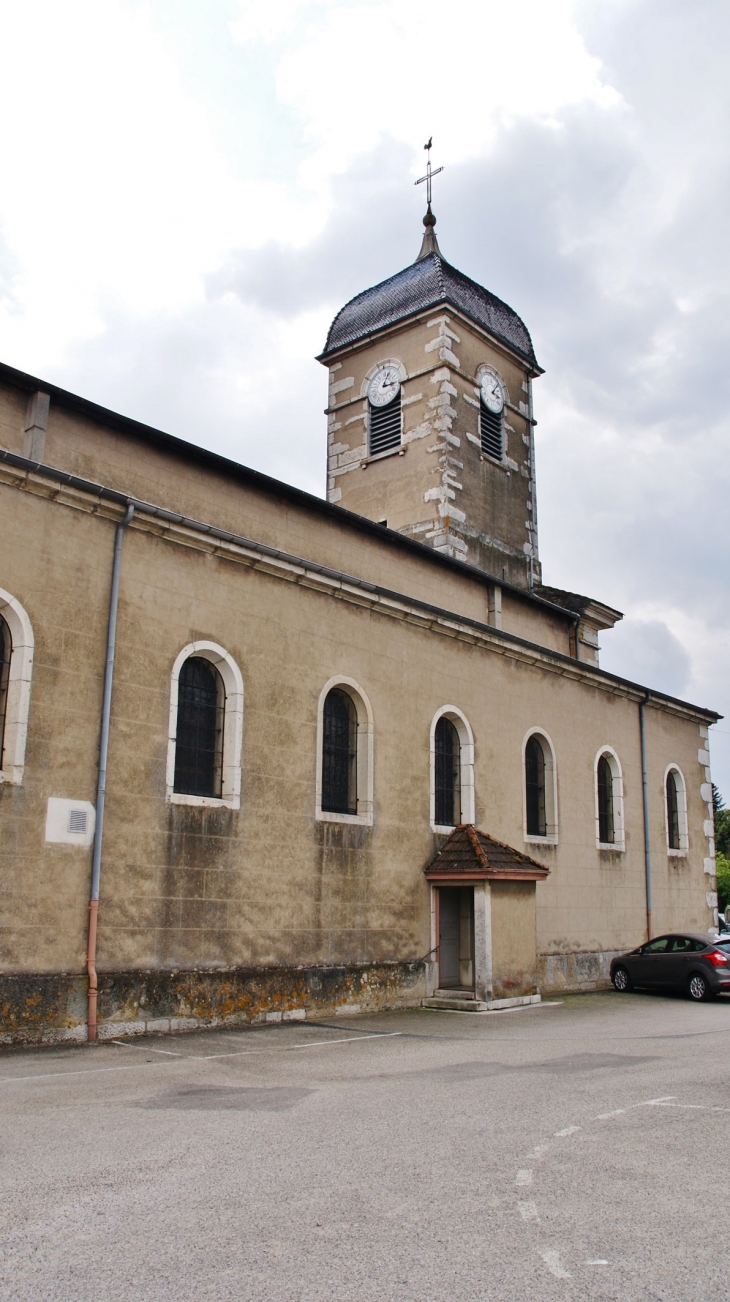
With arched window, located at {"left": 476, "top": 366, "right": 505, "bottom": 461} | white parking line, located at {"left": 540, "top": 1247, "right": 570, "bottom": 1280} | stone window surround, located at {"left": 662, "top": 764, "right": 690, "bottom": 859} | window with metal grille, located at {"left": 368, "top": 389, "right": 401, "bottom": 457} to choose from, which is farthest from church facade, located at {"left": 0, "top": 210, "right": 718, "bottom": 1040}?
white parking line, located at {"left": 540, "top": 1247, "right": 570, "bottom": 1280}

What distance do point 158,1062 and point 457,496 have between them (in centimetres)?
1721

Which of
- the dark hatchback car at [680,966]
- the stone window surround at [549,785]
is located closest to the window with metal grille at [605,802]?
the stone window surround at [549,785]

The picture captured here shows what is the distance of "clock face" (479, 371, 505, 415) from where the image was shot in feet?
88.7

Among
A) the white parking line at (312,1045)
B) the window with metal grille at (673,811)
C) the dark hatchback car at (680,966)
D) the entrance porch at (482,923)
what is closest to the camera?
the white parking line at (312,1045)

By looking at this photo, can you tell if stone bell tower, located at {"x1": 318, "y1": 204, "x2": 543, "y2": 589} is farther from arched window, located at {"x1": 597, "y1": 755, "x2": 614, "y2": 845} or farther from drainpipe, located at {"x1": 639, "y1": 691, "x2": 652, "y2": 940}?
arched window, located at {"x1": 597, "y1": 755, "x2": 614, "y2": 845}

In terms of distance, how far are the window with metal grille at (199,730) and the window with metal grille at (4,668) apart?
2.38m

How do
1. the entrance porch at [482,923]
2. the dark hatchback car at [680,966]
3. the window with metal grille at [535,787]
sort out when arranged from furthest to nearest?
1. the window with metal grille at [535,787]
2. the dark hatchback car at [680,966]
3. the entrance porch at [482,923]

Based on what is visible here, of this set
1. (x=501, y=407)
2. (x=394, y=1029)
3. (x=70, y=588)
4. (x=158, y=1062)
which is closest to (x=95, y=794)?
(x=70, y=588)

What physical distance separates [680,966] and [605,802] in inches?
196

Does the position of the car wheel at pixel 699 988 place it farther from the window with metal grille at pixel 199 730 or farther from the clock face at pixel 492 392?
the clock face at pixel 492 392

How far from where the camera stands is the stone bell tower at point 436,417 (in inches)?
984

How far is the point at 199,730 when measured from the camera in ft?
44.4

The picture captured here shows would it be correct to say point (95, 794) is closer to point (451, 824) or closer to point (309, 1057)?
point (309, 1057)

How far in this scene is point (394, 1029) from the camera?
43.4 feet
